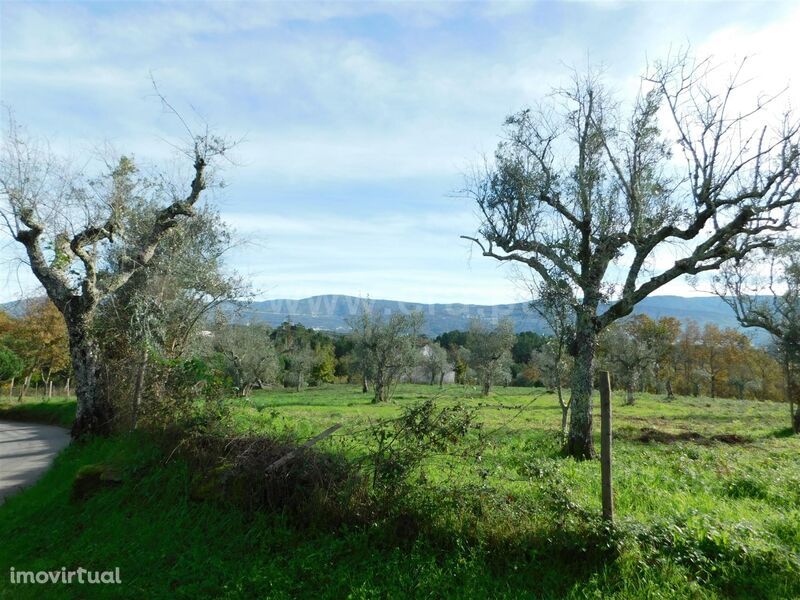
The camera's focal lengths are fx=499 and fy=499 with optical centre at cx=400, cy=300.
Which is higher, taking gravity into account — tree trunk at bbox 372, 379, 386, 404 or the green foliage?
the green foliage

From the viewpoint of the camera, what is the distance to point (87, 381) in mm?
13094

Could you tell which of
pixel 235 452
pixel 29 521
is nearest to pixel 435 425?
pixel 235 452

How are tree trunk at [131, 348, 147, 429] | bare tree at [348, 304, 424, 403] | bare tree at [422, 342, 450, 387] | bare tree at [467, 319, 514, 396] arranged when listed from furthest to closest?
bare tree at [422, 342, 450, 387], bare tree at [467, 319, 514, 396], bare tree at [348, 304, 424, 403], tree trunk at [131, 348, 147, 429]

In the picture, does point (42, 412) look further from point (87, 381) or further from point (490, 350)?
point (490, 350)

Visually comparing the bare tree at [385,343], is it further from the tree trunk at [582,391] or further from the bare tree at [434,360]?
the tree trunk at [582,391]

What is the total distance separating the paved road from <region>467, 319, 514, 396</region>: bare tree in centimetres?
4177

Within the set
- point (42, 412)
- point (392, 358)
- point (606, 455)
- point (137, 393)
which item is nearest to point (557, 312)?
point (606, 455)

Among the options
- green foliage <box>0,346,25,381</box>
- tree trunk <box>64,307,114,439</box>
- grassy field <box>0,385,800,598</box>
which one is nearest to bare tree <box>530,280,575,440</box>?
grassy field <box>0,385,800,598</box>

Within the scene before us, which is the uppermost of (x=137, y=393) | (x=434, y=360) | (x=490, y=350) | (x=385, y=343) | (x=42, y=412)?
(x=385, y=343)

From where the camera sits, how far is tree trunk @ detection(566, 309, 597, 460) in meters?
13.1

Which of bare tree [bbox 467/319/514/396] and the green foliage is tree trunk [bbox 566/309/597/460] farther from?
the green foliage

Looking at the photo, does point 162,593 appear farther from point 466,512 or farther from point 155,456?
point 466,512

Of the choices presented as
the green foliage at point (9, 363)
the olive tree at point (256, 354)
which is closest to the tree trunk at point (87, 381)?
the green foliage at point (9, 363)

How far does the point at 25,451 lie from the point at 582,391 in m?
17.5
